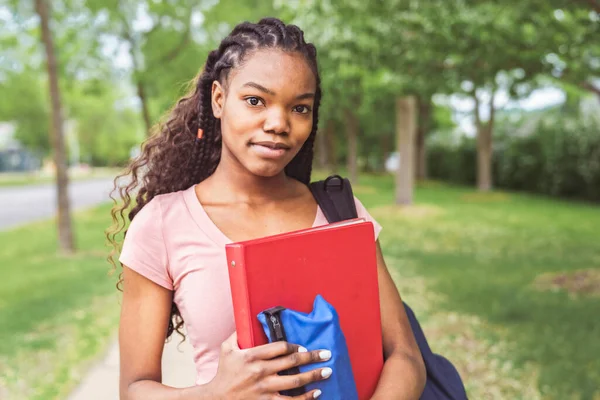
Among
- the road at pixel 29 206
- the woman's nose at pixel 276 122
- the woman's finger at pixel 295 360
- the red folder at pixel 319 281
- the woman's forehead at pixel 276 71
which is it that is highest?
the woman's forehead at pixel 276 71

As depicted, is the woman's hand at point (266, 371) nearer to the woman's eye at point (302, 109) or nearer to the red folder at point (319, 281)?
the red folder at point (319, 281)

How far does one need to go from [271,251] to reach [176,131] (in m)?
0.76

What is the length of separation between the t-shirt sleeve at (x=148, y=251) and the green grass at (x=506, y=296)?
11.9 feet

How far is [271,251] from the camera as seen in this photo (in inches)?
53.6

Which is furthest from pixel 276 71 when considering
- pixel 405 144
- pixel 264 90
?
pixel 405 144


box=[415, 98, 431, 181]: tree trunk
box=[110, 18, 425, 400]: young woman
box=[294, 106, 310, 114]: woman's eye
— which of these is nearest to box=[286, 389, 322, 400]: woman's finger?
box=[110, 18, 425, 400]: young woman

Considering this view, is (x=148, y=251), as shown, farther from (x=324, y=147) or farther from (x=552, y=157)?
(x=324, y=147)

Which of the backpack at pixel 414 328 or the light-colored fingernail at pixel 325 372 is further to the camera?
the backpack at pixel 414 328

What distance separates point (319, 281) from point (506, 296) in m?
6.45

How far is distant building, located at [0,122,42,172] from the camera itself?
76.2 metres

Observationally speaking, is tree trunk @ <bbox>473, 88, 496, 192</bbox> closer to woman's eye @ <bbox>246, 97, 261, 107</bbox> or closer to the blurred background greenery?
the blurred background greenery

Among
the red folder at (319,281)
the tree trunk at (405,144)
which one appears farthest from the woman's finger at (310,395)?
the tree trunk at (405,144)

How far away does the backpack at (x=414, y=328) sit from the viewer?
68.6 inches

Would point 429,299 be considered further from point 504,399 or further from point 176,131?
point 176,131
